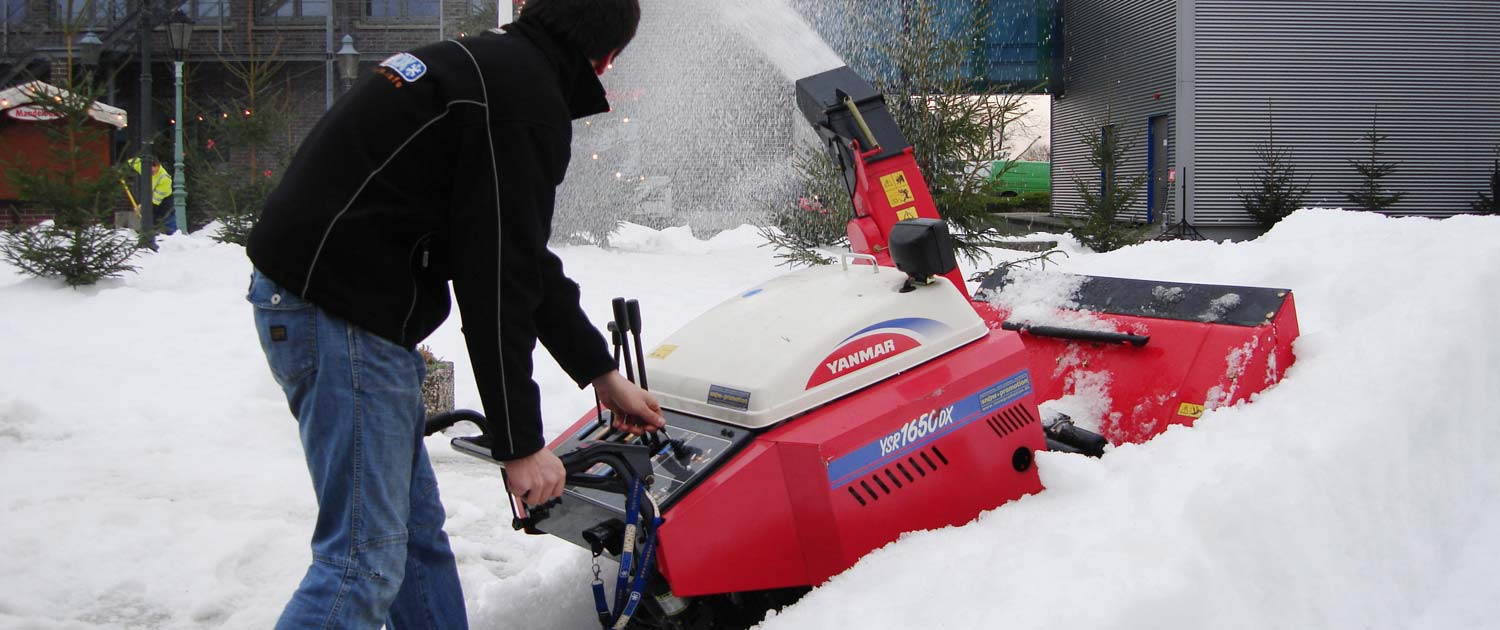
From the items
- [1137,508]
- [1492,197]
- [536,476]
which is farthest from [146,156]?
[1492,197]

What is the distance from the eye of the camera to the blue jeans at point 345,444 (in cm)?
199

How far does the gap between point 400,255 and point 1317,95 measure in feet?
58.6

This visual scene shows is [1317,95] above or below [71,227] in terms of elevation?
above

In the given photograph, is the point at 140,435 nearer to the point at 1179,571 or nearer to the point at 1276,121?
the point at 1179,571

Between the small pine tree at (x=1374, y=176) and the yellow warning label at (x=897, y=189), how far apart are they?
14.4m

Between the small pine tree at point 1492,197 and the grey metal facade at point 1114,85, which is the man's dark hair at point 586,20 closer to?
the grey metal facade at point 1114,85

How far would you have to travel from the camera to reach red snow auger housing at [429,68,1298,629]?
233 centimetres

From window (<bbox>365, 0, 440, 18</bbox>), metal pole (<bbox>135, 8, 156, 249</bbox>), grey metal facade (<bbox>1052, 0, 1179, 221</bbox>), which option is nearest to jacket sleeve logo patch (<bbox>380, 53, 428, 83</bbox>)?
metal pole (<bbox>135, 8, 156, 249</bbox>)

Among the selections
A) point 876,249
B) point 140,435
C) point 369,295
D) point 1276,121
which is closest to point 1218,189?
point 1276,121

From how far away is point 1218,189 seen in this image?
16.9 m

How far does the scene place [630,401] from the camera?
2301 mm

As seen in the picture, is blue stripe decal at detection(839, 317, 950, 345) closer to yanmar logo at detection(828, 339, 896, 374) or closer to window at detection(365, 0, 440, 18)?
yanmar logo at detection(828, 339, 896, 374)

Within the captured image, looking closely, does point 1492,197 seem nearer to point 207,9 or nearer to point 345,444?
point 345,444

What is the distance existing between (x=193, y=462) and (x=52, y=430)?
41.7 inches
